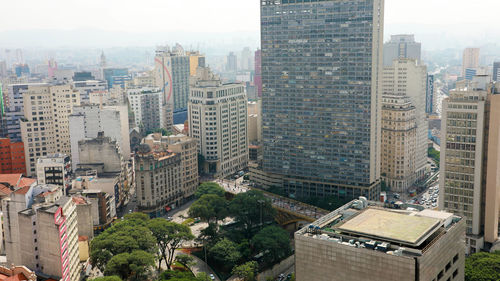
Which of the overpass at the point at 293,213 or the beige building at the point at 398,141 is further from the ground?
the beige building at the point at 398,141

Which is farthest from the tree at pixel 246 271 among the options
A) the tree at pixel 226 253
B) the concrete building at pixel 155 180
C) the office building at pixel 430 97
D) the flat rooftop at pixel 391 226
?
the office building at pixel 430 97

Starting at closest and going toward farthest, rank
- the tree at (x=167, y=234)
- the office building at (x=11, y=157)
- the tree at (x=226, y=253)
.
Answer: the tree at (x=226, y=253) → the tree at (x=167, y=234) → the office building at (x=11, y=157)

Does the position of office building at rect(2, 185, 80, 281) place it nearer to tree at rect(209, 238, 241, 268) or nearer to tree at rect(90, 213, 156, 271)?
tree at rect(90, 213, 156, 271)

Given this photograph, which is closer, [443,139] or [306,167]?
[443,139]

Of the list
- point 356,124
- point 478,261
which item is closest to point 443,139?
point 478,261

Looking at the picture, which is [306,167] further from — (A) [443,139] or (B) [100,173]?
(B) [100,173]

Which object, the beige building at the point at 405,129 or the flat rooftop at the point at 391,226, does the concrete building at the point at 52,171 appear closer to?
the flat rooftop at the point at 391,226
